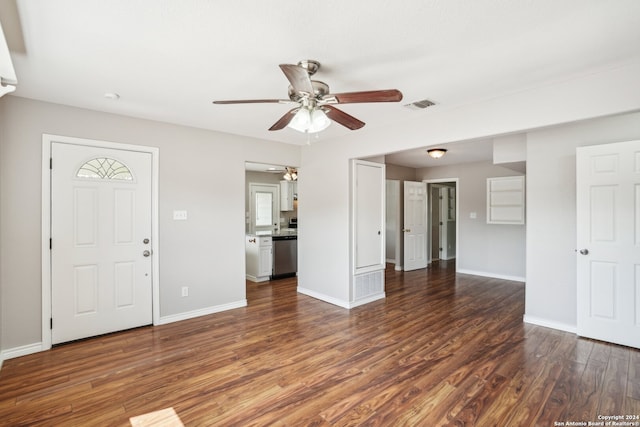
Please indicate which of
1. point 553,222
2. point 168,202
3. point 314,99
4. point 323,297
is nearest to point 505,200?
point 553,222

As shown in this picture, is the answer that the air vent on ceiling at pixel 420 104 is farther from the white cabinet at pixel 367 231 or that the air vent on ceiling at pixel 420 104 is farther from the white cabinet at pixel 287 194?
the white cabinet at pixel 287 194

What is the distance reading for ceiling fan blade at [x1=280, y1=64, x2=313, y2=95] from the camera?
5.83 ft

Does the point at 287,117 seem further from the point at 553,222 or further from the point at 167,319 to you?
the point at 553,222

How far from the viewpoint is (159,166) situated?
3.80 meters

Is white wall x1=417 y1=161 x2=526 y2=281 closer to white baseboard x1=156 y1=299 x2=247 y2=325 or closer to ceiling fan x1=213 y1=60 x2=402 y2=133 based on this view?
white baseboard x1=156 y1=299 x2=247 y2=325

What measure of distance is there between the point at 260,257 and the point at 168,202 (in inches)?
96.7

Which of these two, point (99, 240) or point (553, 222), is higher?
point (553, 222)

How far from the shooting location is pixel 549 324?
3598 mm

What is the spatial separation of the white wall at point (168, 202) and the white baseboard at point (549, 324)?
3727 millimetres

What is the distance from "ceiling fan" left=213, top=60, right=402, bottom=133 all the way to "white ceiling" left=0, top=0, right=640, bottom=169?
0.21 meters

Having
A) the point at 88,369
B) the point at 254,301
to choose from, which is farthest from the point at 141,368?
the point at 254,301

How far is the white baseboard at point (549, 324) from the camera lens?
135 inches

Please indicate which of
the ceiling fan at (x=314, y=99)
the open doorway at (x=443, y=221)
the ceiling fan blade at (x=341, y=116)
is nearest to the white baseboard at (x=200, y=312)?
the ceiling fan at (x=314, y=99)

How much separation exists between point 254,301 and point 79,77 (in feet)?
11.3
